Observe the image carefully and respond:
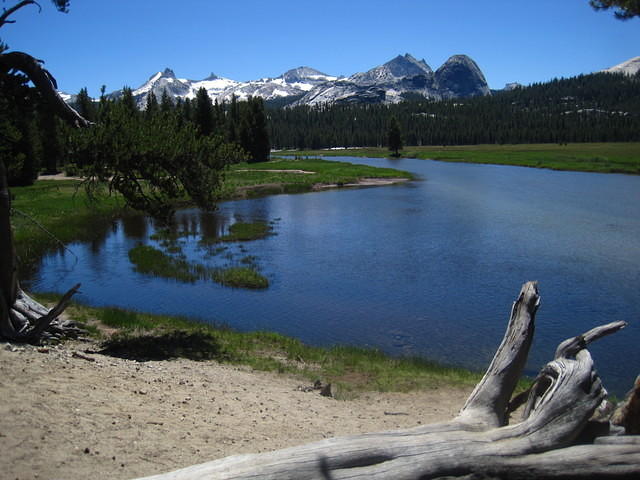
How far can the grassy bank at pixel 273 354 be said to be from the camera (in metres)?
14.7

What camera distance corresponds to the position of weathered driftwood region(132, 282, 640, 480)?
635 centimetres

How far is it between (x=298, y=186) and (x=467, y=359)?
175 feet

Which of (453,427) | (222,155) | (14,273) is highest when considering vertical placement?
(222,155)

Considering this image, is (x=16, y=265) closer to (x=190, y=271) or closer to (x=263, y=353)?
(x=263, y=353)

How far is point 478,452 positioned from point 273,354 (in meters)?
10.1

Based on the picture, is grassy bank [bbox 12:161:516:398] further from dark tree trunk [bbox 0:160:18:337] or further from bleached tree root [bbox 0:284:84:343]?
dark tree trunk [bbox 0:160:18:337]

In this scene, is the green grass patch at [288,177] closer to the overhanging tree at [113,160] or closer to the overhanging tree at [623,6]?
the overhanging tree at [113,160]

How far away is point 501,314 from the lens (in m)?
21.1

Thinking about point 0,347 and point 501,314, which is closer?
point 0,347

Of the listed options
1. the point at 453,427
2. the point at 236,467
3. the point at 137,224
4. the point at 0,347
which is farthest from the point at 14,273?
the point at 137,224

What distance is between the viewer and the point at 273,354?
16.4m

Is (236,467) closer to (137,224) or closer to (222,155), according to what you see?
(222,155)

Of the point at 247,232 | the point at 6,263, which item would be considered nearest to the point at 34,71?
the point at 6,263

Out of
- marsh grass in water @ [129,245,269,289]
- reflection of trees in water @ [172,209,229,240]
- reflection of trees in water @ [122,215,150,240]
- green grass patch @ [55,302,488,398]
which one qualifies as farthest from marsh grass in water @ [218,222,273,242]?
green grass patch @ [55,302,488,398]
